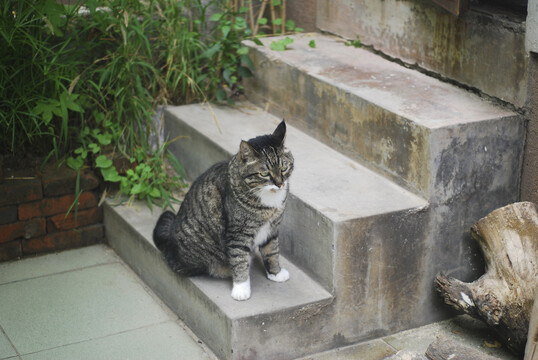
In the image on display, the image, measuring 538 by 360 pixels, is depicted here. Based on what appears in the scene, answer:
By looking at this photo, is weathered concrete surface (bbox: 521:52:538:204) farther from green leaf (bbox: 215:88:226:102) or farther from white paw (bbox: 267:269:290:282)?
green leaf (bbox: 215:88:226:102)

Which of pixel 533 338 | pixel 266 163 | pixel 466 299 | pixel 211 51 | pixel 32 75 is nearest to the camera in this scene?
pixel 533 338

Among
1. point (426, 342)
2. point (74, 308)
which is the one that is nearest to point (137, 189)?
point (74, 308)

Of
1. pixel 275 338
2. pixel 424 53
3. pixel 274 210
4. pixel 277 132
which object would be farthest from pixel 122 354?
pixel 424 53

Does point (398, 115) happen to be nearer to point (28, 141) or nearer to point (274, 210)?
point (274, 210)

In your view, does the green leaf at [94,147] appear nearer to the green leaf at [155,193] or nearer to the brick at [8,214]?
the green leaf at [155,193]

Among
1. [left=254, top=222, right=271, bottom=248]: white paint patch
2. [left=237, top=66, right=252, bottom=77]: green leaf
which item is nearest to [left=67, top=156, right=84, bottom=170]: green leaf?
[left=237, top=66, right=252, bottom=77]: green leaf

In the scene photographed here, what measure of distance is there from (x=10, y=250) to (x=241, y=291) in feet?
6.24

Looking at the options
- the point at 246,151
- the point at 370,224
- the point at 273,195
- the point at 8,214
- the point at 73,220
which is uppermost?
the point at 246,151

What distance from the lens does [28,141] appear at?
4.88m

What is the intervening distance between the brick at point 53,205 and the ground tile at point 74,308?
0.46m

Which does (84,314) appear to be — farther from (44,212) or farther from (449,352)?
(449,352)

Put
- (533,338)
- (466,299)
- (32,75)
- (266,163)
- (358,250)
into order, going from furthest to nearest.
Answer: (32,75)
(466,299)
(358,250)
(266,163)
(533,338)

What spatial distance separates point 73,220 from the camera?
5.00 metres

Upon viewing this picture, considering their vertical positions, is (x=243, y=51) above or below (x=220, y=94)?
above
